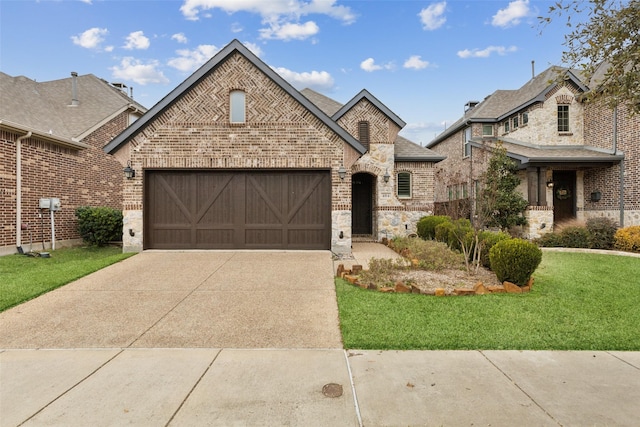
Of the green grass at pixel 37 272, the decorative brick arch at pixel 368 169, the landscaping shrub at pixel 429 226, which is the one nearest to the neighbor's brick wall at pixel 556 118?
the landscaping shrub at pixel 429 226

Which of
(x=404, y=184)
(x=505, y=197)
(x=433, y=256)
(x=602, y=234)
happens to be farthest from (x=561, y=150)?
(x=433, y=256)

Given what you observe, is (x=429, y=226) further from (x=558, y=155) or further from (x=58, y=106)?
(x=58, y=106)

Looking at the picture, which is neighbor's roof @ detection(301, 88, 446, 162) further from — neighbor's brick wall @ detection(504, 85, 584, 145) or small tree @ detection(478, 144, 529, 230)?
neighbor's brick wall @ detection(504, 85, 584, 145)

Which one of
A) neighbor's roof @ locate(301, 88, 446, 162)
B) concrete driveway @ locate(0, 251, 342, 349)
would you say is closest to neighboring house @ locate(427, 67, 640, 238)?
neighbor's roof @ locate(301, 88, 446, 162)

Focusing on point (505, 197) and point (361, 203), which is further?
point (361, 203)

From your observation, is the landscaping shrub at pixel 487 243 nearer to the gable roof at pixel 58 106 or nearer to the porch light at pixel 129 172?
the porch light at pixel 129 172

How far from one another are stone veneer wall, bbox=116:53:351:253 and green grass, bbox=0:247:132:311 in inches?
75.2

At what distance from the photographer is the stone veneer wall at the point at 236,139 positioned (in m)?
10.7

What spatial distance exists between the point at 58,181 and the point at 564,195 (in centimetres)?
2131

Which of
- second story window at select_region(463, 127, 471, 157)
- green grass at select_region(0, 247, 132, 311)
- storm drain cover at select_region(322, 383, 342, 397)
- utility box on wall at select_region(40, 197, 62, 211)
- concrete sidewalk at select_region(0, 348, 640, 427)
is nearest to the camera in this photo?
concrete sidewalk at select_region(0, 348, 640, 427)

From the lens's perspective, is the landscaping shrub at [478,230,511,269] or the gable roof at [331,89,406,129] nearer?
the landscaping shrub at [478,230,511,269]

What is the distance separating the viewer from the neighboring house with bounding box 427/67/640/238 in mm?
13930

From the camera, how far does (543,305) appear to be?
560cm

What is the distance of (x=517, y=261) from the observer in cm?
645
